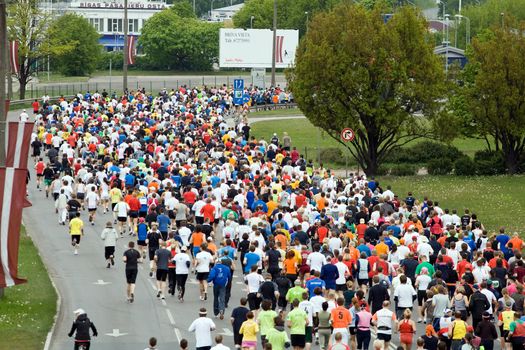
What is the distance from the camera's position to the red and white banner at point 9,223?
26891mm

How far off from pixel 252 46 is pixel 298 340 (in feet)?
283

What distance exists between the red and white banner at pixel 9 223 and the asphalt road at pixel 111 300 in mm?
1539

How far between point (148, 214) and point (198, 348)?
1260 cm

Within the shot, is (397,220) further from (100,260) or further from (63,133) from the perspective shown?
(63,133)

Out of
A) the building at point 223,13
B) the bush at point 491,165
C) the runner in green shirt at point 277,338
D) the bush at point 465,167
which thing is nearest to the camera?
the runner in green shirt at point 277,338

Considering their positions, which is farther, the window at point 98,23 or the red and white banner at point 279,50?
the window at point 98,23

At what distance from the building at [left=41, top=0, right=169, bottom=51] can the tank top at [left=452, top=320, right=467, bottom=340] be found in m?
138

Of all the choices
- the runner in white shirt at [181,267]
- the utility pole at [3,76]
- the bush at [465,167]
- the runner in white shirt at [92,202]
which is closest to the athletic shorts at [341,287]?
the runner in white shirt at [181,267]

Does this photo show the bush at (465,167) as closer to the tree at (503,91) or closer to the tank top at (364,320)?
the tree at (503,91)

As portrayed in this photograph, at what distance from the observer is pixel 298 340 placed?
80.2ft

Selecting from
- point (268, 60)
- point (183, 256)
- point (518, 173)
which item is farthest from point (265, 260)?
point (268, 60)

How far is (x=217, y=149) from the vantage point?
162 ft

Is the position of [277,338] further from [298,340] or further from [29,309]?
[29,309]

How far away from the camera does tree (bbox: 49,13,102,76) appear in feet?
367
